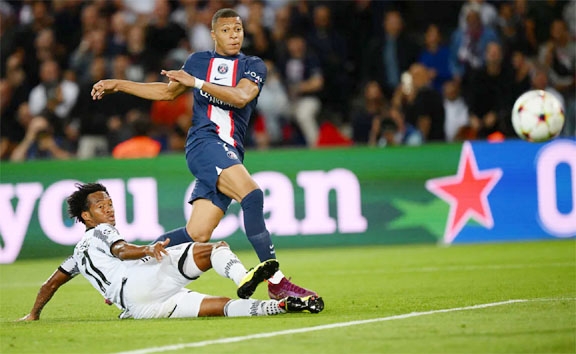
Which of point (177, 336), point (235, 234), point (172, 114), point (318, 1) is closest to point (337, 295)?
point (177, 336)

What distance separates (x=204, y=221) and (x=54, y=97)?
9.30m

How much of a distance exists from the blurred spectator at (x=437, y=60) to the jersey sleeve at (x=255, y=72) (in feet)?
32.4

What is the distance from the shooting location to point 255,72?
342 inches

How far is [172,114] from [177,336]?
1096 cm

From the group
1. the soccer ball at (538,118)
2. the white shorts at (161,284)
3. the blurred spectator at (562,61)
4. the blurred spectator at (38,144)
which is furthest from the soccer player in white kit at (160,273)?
the blurred spectator at (562,61)

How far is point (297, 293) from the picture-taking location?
26.5 ft

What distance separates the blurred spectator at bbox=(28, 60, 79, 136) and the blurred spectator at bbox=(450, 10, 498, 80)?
636 centimetres

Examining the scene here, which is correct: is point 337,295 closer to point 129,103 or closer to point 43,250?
point 43,250

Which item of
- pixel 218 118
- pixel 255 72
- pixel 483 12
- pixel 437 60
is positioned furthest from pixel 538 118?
→ pixel 483 12

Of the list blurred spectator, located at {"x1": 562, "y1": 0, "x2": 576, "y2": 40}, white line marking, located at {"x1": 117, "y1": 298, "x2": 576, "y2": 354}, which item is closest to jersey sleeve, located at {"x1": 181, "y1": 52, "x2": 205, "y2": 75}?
white line marking, located at {"x1": 117, "y1": 298, "x2": 576, "y2": 354}

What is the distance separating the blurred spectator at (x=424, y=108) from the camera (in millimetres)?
17078

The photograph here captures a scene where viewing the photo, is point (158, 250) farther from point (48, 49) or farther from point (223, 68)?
point (48, 49)

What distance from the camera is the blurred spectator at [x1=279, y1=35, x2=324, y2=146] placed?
1758cm

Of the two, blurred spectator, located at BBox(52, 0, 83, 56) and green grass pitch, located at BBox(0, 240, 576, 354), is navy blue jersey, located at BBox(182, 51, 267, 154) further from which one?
blurred spectator, located at BBox(52, 0, 83, 56)
